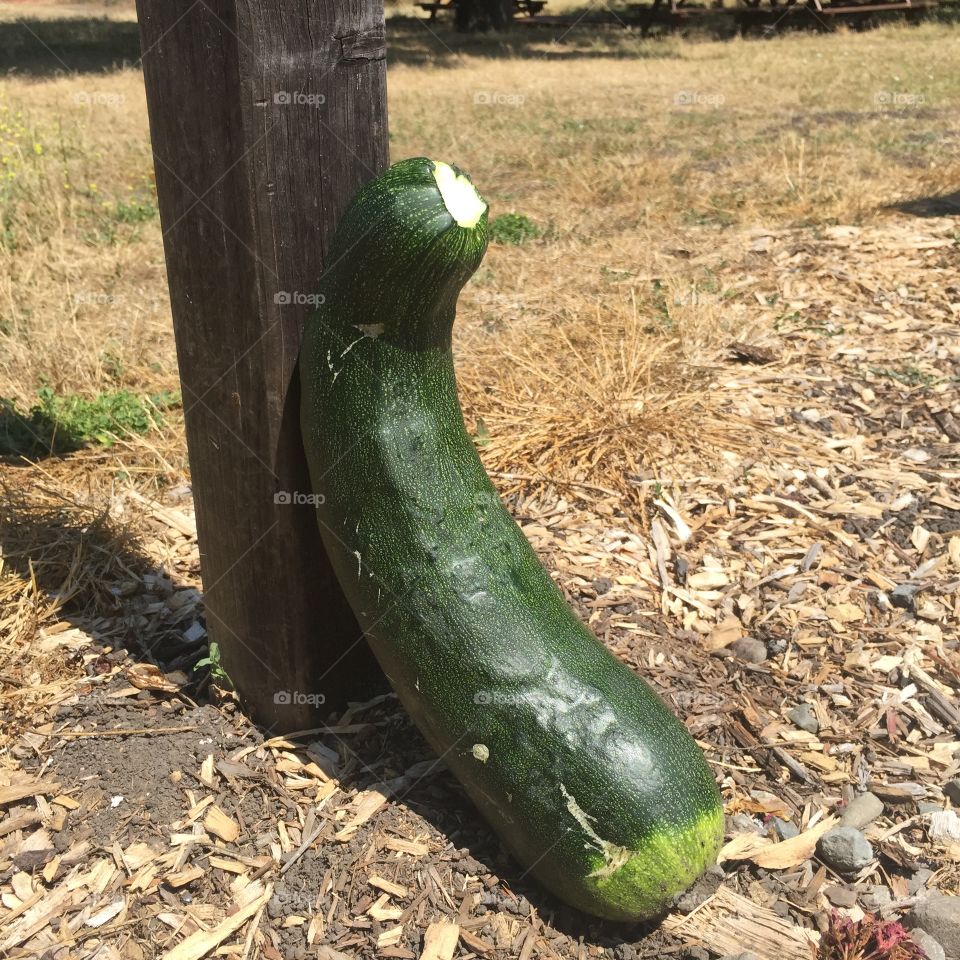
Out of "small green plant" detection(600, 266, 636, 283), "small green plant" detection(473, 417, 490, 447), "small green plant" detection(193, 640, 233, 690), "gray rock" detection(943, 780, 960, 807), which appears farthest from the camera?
"small green plant" detection(600, 266, 636, 283)

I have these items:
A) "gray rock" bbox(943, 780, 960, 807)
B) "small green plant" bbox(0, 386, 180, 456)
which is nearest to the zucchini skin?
"gray rock" bbox(943, 780, 960, 807)

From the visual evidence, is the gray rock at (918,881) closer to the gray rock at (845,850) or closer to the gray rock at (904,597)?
the gray rock at (845,850)

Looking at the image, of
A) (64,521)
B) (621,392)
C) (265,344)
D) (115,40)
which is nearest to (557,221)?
(621,392)

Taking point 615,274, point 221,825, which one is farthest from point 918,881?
point 615,274

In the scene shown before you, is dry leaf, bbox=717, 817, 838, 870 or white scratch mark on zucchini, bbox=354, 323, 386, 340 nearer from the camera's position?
white scratch mark on zucchini, bbox=354, 323, 386, 340

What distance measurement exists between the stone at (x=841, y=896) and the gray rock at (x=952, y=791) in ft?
1.56

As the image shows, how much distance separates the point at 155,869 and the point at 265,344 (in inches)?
53.4

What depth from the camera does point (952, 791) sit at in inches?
107

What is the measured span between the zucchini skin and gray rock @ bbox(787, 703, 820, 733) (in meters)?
0.67

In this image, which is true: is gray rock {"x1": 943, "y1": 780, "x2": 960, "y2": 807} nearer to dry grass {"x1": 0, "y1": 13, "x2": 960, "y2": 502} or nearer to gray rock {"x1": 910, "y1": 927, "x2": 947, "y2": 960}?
gray rock {"x1": 910, "y1": 927, "x2": 947, "y2": 960}

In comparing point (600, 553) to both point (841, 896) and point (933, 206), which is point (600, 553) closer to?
point (841, 896)

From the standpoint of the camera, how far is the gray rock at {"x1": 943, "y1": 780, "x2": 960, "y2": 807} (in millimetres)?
2699

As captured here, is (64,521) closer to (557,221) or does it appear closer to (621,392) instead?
(621,392)

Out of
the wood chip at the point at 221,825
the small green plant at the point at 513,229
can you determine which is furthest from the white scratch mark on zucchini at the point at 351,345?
the small green plant at the point at 513,229
